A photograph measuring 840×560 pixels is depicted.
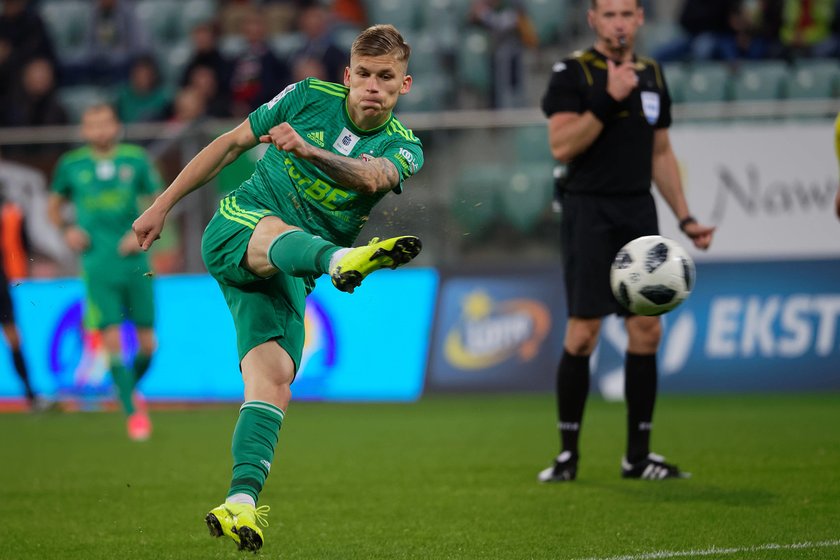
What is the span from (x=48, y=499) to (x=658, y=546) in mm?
3385

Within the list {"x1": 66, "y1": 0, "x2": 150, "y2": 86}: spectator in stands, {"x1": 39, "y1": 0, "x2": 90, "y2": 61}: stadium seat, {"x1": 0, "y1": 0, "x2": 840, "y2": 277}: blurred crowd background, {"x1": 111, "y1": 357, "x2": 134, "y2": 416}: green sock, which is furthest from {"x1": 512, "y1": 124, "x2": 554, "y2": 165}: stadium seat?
{"x1": 39, "y1": 0, "x2": 90, "y2": 61}: stadium seat

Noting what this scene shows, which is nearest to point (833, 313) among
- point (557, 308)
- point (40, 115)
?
point (557, 308)

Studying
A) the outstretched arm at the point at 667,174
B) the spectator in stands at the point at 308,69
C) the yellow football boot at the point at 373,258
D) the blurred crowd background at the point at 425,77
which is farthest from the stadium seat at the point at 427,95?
the yellow football boot at the point at 373,258

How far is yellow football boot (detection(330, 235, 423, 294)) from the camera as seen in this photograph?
4398 millimetres

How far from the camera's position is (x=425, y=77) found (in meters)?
14.2

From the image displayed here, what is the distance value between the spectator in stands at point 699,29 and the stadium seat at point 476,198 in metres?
3.04

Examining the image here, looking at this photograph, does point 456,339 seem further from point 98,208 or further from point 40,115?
point 40,115

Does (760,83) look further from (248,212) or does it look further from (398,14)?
(248,212)

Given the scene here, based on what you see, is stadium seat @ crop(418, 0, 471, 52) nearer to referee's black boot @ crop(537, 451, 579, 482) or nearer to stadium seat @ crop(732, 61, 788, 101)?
stadium seat @ crop(732, 61, 788, 101)

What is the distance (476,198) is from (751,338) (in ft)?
9.12

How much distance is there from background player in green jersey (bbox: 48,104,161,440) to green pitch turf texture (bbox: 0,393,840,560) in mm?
717

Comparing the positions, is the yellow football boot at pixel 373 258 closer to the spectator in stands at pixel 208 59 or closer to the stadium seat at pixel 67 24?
the spectator in stands at pixel 208 59

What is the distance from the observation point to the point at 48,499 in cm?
688

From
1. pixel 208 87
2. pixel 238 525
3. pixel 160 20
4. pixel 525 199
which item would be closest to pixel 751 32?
pixel 525 199
